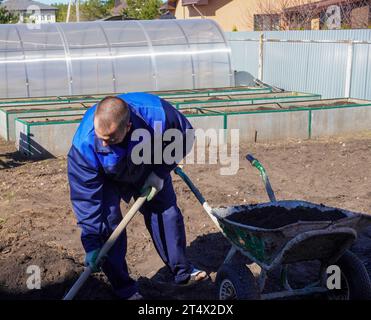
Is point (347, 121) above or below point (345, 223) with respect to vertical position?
below

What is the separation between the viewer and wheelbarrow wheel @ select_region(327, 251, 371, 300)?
13.2ft

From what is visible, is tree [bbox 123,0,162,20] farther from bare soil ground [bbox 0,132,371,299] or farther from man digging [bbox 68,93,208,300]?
man digging [bbox 68,93,208,300]

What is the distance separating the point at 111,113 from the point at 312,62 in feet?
44.6

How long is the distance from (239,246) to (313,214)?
60cm

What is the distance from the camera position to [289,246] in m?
3.69

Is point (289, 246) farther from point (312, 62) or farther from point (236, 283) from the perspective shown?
point (312, 62)

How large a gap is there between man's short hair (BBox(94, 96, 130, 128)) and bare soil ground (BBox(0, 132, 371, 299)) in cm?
155

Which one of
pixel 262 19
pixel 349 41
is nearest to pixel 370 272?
pixel 349 41

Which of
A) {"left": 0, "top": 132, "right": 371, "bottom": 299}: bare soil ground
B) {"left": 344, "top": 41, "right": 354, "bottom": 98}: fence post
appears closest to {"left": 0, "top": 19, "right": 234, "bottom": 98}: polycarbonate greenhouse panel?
{"left": 344, "top": 41, "right": 354, "bottom": 98}: fence post

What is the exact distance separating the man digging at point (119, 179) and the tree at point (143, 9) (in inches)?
1308

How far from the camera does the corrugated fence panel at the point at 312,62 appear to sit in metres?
14.5

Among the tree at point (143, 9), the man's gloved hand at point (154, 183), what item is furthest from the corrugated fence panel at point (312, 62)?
the tree at point (143, 9)

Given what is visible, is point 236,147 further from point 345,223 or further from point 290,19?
point 290,19

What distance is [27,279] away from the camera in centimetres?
477
